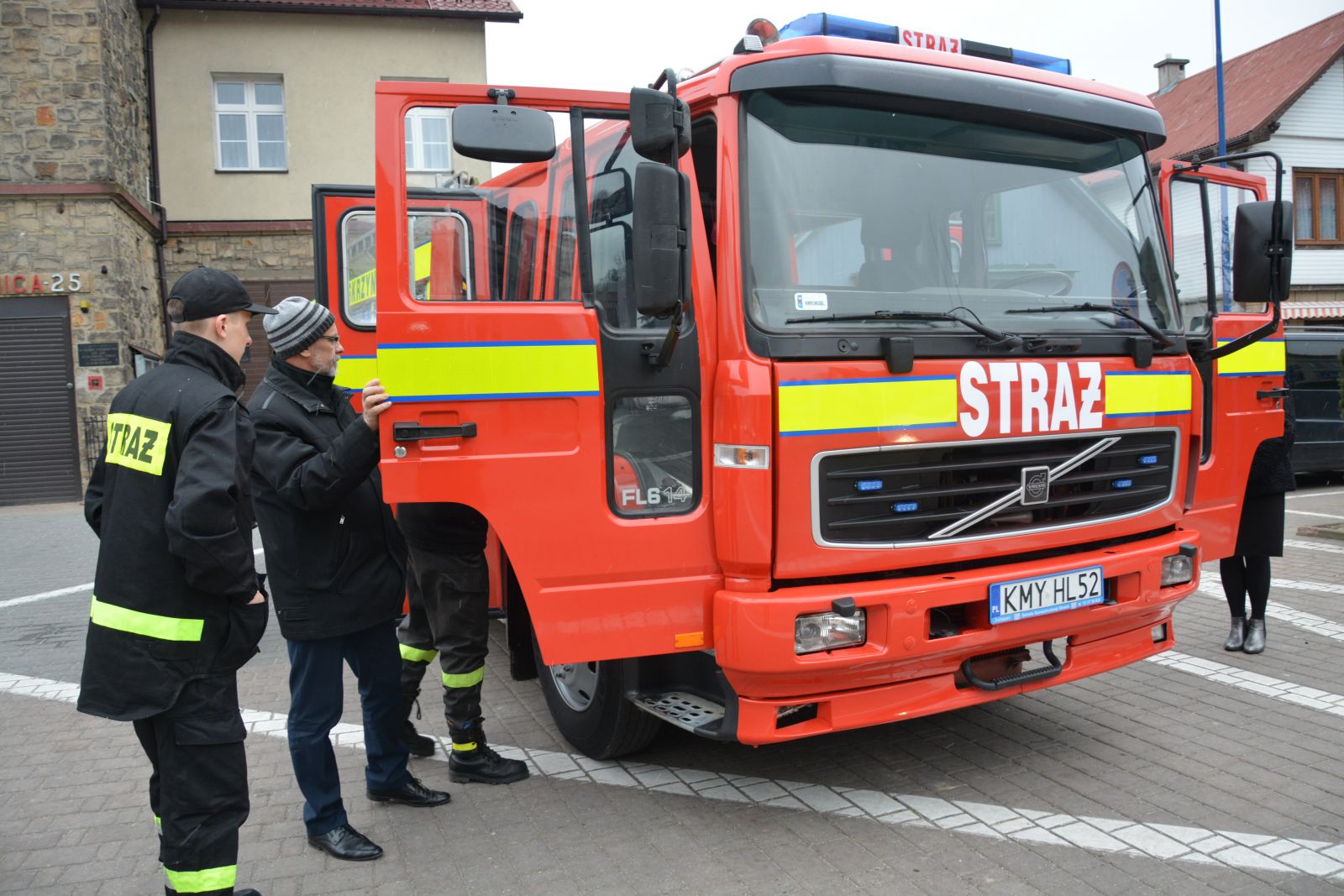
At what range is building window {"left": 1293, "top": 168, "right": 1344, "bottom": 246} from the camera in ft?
80.9

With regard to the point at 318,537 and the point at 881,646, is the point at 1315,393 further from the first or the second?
the point at 318,537

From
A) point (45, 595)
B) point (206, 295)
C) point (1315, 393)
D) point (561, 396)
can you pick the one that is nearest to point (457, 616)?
point (561, 396)

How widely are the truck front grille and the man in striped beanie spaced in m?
1.57

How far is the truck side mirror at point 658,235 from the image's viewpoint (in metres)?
3.35

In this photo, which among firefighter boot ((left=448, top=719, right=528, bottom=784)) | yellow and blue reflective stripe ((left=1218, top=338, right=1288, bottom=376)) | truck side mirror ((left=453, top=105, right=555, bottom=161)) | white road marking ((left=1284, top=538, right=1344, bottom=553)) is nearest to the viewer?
truck side mirror ((left=453, top=105, right=555, bottom=161))

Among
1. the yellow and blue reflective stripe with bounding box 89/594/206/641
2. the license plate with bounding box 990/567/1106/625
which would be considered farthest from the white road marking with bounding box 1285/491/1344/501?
the yellow and blue reflective stripe with bounding box 89/594/206/641

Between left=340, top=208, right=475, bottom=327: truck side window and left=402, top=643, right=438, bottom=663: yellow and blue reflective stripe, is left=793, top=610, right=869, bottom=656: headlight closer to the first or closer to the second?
left=340, top=208, right=475, bottom=327: truck side window

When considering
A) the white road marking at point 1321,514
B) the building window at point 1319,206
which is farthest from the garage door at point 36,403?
the building window at point 1319,206

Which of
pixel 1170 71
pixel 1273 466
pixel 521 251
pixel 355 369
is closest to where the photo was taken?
pixel 521 251

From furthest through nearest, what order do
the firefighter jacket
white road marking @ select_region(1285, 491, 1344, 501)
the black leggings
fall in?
white road marking @ select_region(1285, 491, 1344, 501) < the black leggings < the firefighter jacket

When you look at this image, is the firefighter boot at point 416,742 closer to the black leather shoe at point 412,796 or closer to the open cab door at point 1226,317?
the black leather shoe at point 412,796

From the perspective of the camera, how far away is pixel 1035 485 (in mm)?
3977

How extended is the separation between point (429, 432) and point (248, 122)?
17032mm

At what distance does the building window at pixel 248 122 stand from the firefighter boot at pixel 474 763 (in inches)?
644
